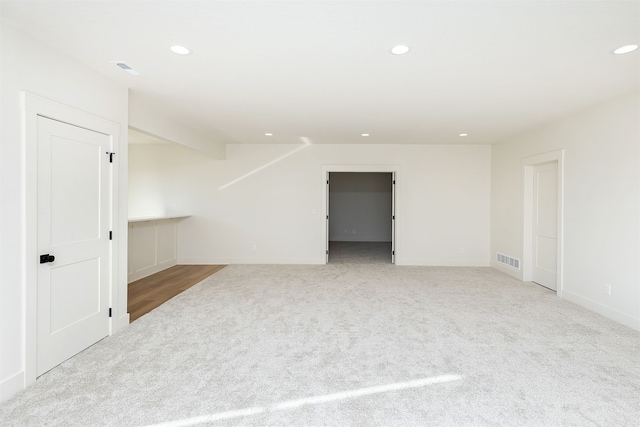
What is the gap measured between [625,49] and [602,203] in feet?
6.68

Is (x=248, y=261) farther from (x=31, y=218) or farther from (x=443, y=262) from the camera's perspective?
(x=31, y=218)

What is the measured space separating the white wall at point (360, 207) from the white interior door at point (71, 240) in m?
7.80

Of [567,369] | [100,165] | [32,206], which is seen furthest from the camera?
[100,165]

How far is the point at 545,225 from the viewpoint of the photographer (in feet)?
16.2

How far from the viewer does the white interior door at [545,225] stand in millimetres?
4738

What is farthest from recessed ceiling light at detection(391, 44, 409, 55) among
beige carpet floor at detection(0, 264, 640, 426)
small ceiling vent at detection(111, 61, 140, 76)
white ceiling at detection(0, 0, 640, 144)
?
beige carpet floor at detection(0, 264, 640, 426)

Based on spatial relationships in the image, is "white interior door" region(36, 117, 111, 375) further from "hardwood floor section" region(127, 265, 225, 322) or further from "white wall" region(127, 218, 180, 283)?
"white wall" region(127, 218, 180, 283)

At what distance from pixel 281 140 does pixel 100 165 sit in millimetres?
3581

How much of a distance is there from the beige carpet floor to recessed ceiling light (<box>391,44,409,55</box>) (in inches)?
97.5

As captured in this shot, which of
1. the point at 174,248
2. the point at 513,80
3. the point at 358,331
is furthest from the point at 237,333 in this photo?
the point at 174,248

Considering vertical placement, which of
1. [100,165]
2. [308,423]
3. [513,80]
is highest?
[513,80]

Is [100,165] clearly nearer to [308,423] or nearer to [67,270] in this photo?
[67,270]

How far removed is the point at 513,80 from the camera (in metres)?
3.04

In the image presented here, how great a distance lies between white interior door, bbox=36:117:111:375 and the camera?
2.40 metres
